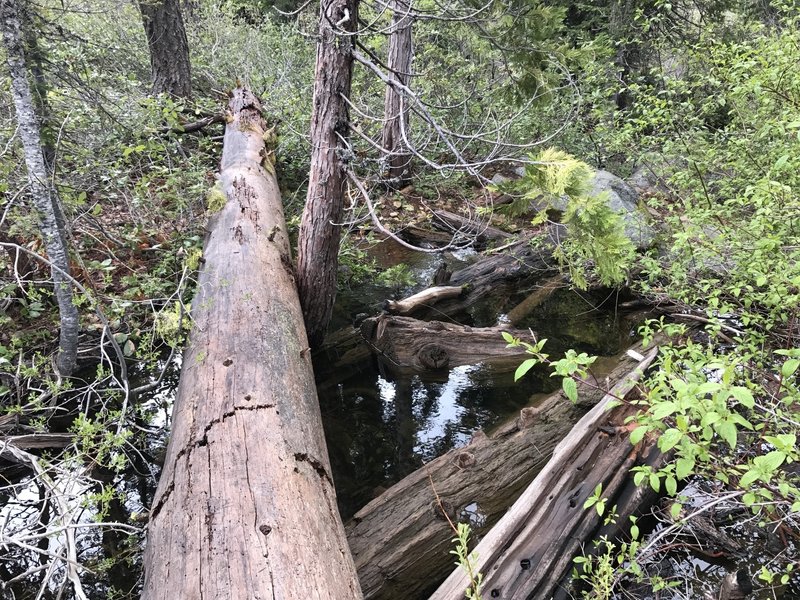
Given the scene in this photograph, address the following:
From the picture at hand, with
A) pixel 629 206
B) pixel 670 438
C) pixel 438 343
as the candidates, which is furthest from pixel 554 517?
pixel 629 206

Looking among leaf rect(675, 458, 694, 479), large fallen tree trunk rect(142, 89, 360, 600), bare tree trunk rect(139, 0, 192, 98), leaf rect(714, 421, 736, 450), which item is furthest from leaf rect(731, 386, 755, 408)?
bare tree trunk rect(139, 0, 192, 98)

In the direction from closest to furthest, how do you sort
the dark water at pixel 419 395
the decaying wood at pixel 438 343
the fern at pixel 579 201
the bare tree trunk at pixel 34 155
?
the bare tree trunk at pixel 34 155, the fern at pixel 579 201, the dark water at pixel 419 395, the decaying wood at pixel 438 343

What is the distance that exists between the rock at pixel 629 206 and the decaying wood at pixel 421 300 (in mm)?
2166

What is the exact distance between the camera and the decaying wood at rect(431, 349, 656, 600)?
105 inches

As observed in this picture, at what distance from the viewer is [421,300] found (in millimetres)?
6031

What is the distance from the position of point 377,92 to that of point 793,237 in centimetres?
811

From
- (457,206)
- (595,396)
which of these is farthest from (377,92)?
(595,396)

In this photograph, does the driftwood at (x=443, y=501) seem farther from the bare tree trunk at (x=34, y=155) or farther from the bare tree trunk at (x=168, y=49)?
the bare tree trunk at (x=168, y=49)

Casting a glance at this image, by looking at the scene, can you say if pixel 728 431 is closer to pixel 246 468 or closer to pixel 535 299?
pixel 246 468

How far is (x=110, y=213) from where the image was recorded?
6.65m

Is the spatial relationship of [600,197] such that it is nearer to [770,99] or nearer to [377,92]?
[770,99]

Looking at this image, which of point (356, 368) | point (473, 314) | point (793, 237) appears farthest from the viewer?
point (473, 314)

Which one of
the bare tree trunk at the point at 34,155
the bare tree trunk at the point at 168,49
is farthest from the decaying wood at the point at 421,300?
the bare tree trunk at the point at 168,49

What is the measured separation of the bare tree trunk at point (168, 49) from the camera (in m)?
8.73
